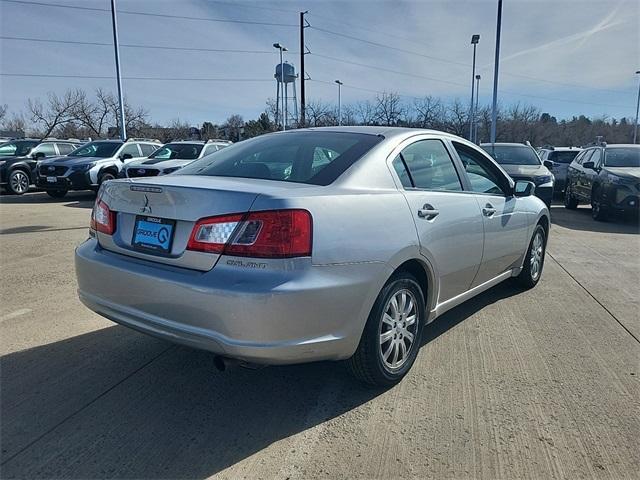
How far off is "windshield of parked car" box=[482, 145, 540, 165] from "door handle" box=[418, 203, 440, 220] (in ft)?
31.1

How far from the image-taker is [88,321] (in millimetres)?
4152

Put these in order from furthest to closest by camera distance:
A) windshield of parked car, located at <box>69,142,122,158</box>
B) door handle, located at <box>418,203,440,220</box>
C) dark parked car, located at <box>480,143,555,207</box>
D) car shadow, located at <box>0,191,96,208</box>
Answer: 1. windshield of parked car, located at <box>69,142,122,158</box>
2. car shadow, located at <box>0,191,96,208</box>
3. dark parked car, located at <box>480,143,555,207</box>
4. door handle, located at <box>418,203,440,220</box>


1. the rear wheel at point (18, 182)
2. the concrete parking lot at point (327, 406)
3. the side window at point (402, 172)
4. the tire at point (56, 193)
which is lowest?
the concrete parking lot at point (327, 406)

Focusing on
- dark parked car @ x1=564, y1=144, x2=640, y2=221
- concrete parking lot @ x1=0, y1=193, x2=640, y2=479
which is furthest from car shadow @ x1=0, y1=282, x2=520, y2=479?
dark parked car @ x1=564, y1=144, x2=640, y2=221

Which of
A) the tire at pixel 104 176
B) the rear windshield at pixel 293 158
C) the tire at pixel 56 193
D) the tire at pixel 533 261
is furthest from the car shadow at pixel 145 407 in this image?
the tire at pixel 56 193

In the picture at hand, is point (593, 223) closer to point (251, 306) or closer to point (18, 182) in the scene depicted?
point (251, 306)

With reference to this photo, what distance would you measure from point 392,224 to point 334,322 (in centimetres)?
71

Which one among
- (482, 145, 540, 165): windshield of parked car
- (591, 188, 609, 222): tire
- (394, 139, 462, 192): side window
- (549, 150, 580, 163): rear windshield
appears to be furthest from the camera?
(549, 150, 580, 163): rear windshield

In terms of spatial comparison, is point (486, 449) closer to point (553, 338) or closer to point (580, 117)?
point (553, 338)

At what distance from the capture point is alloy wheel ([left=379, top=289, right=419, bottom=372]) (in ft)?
9.77

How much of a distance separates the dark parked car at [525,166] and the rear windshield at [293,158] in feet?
25.6

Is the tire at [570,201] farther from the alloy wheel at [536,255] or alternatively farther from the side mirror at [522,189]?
the side mirror at [522,189]

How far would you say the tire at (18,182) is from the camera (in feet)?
46.7

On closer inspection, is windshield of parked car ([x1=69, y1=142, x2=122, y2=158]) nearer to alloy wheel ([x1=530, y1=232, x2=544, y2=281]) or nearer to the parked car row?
the parked car row
